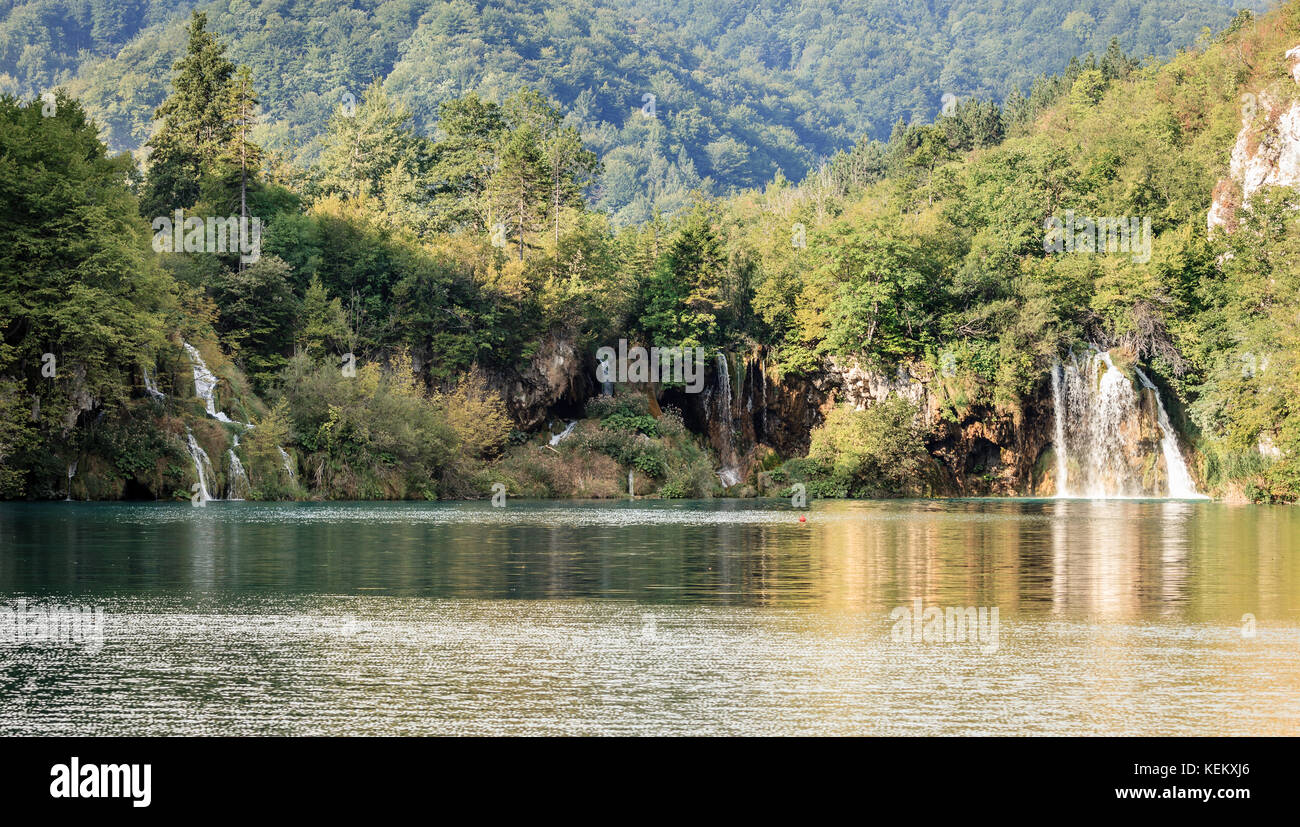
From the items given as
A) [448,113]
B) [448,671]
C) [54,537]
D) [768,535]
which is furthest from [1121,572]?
[448,113]

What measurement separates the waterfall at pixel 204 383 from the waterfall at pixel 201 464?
2297 millimetres

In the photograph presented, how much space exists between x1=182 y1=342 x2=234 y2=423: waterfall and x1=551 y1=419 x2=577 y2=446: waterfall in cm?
2447

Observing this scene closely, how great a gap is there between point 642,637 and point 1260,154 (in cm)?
8132

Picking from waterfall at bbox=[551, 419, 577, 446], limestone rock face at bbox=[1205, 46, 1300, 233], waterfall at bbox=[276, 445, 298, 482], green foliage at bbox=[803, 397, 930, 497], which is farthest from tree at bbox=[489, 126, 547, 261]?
limestone rock face at bbox=[1205, 46, 1300, 233]

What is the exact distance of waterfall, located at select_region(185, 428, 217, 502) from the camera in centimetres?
6266

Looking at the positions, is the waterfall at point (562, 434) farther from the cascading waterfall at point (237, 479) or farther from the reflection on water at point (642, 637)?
the reflection on water at point (642, 637)

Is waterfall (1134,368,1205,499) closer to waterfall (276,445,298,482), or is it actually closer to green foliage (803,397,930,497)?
green foliage (803,397,930,497)

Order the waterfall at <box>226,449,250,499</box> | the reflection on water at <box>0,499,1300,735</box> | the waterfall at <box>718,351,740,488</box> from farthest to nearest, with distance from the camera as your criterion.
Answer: the waterfall at <box>718,351,740,488</box>, the waterfall at <box>226,449,250,499</box>, the reflection on water at <box>0,499,1300,735</box>

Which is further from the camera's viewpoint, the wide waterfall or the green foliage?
the wide waterfall

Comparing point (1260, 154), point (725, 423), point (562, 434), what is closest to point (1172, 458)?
point (1260, 154)

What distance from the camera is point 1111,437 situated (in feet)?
279

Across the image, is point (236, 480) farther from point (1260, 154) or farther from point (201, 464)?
point (1260, 154)

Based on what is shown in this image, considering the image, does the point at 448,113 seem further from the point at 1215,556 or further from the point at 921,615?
the point at 921,615
